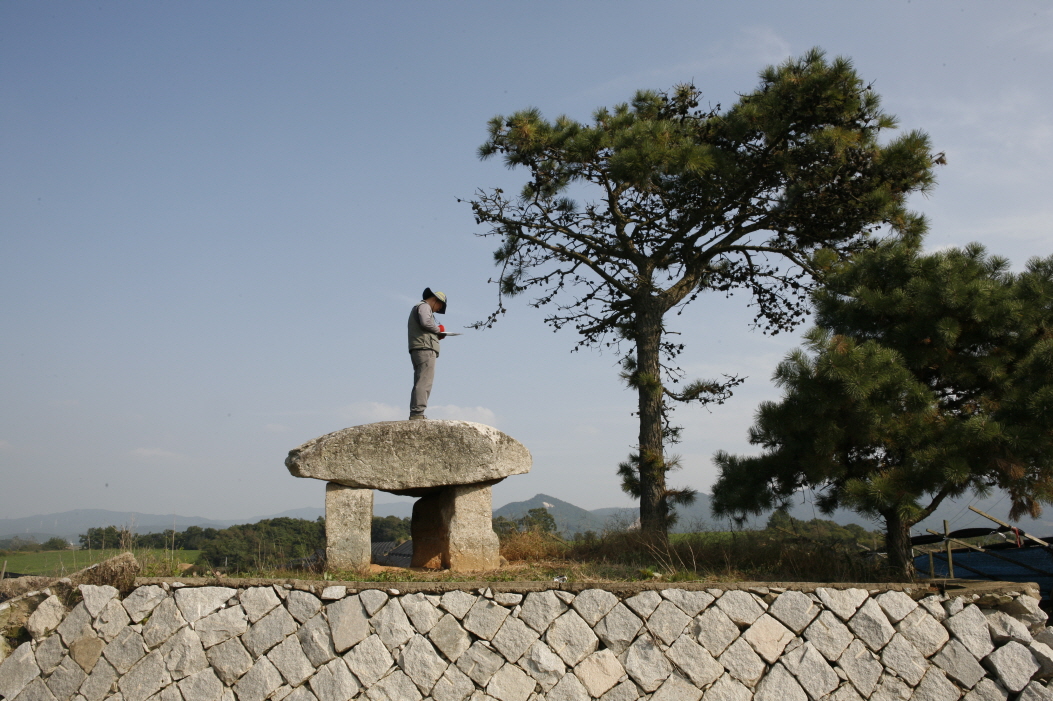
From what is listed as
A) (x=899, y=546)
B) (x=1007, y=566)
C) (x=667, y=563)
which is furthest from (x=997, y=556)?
(x=667, y=563)

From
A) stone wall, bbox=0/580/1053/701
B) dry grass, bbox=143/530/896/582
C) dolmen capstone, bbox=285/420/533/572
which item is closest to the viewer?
stone wall, bbox=0/580/1053/701

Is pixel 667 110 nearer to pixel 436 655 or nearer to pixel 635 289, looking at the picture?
pixel 635 289

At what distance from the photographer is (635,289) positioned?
11.4 metres

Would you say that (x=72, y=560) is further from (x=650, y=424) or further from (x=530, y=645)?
(x=650, y=424)

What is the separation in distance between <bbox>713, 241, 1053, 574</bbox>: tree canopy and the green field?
21.1 ft

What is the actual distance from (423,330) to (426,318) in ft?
0.53

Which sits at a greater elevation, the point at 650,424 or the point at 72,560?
the point at 650,424

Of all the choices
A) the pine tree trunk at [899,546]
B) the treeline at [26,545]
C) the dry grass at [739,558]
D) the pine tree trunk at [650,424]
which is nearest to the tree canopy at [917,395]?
the pine tree trunk at [899,546]

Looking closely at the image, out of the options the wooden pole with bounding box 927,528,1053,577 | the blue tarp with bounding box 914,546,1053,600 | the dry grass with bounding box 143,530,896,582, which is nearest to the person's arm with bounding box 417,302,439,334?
the dry grass with bounding box 143,530,896,582

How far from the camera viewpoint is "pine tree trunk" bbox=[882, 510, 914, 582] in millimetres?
7742

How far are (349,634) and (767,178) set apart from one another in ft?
27.6

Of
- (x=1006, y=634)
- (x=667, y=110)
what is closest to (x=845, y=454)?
(x=1006, y=634)

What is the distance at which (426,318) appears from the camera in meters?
9.30

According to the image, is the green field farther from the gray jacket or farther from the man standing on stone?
the gray jacket
